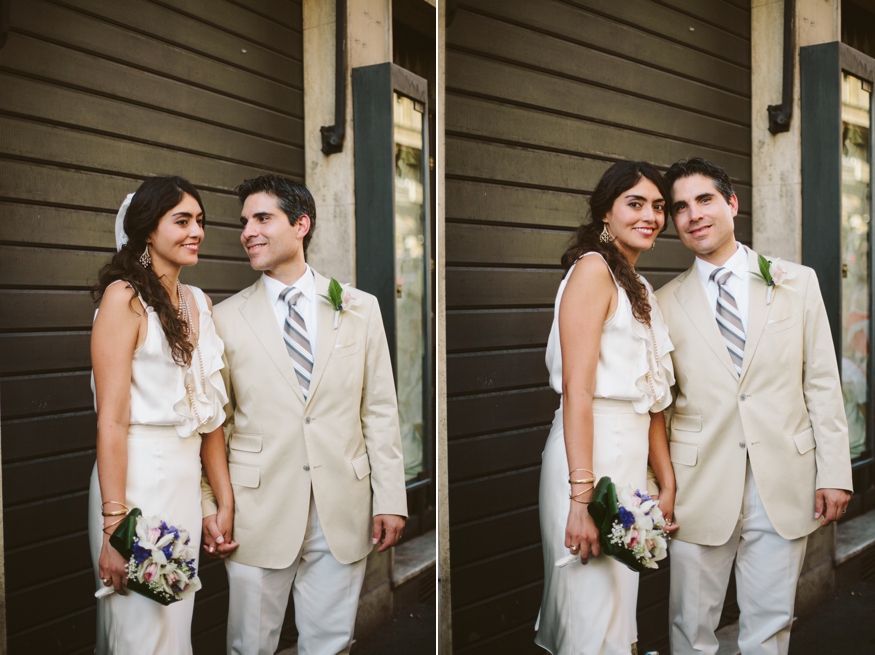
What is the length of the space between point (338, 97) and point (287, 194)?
0.33 m

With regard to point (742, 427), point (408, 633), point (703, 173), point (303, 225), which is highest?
point (703, 173)

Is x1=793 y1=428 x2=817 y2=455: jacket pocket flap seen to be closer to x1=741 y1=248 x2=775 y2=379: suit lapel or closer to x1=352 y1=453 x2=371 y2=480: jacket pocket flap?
x1=741 y1=248 x2=775 y2=379: suit lapel

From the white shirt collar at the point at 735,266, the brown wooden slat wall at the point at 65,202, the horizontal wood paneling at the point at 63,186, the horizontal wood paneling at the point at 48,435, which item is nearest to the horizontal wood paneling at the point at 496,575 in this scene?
the white shirt collar at the point at 735,266

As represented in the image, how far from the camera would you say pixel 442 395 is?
233 centimetres

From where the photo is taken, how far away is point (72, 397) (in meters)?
1.67

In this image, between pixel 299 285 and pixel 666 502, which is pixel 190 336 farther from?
pixel 666 502

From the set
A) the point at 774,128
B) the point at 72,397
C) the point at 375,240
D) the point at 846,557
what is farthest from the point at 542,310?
the point at 72,397

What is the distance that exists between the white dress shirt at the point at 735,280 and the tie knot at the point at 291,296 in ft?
3.69

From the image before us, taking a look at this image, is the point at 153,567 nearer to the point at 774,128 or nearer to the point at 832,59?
the point at 774,128

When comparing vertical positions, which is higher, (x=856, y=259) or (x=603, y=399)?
(x=856, y=259)

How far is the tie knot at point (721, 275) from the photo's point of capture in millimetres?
2086

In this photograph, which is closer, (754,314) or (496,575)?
(754,314)

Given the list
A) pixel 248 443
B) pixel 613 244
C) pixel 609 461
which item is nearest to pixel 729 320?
pixel 613 244

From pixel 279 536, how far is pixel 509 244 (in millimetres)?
1065
